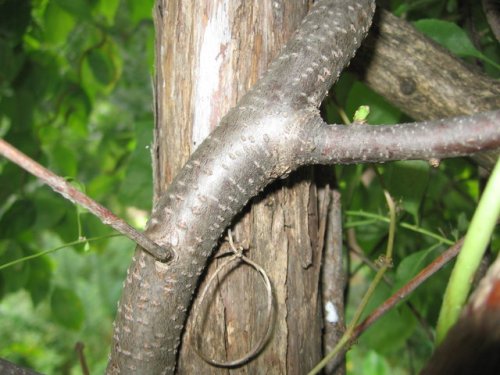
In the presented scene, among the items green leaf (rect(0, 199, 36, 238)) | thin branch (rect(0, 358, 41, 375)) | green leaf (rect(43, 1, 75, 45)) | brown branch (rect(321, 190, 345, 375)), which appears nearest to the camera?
thin branch (rect(0, 358, 41, 375))

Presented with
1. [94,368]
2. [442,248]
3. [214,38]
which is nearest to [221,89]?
[214,38]

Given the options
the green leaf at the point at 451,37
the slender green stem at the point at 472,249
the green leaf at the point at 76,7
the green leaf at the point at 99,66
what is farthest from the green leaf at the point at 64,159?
the slender green stem at the point at 472,249

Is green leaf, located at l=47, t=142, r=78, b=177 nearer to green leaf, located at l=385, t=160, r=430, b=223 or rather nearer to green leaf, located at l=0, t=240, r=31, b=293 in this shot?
green leaf, located at l=0, t=240, r=31, b=293

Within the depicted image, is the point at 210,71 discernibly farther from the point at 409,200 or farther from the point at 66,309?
the point at 66,309

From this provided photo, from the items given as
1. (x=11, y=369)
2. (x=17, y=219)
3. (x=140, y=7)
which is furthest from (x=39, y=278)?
(x=11, y=369)

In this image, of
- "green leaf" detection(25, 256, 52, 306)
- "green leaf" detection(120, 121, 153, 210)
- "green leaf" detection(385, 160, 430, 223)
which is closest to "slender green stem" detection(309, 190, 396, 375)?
"green leaf" detection(385, 160, 430, 223)

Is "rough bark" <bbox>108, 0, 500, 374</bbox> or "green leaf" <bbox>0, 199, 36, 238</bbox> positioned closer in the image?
"rough bark" <bbox>108, 0, 500, 374</bbox>
